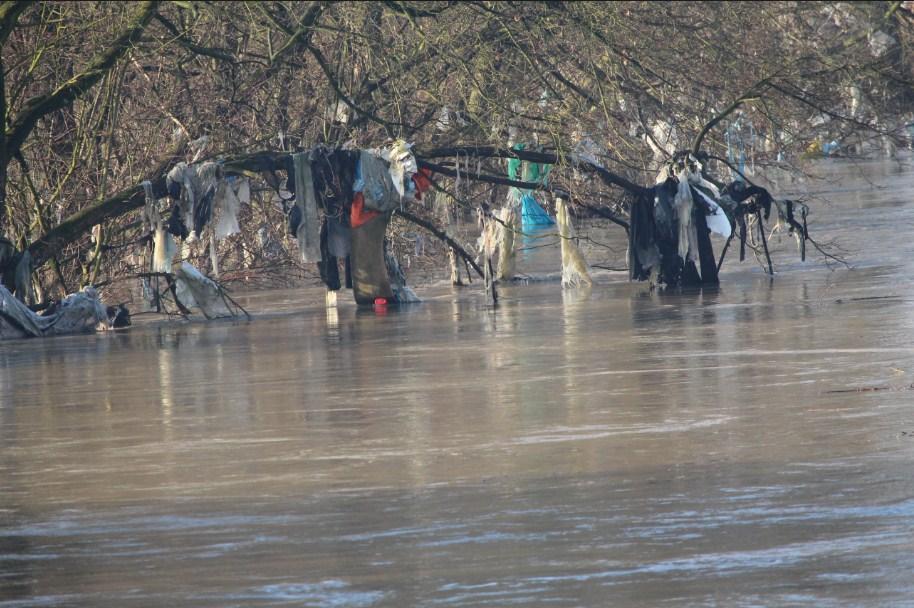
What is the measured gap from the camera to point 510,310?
68.1 ft

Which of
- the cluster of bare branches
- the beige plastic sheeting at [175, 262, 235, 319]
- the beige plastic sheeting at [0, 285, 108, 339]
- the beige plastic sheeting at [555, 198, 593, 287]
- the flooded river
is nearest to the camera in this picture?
the flooded river

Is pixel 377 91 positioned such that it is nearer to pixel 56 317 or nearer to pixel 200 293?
pixel 200 293

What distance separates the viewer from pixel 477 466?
9.77 meters

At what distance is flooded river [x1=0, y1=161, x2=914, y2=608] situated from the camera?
718 centimetres

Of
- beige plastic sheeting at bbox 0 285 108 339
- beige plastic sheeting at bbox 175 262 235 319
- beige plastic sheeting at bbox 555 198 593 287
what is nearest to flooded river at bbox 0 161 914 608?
beige plastic sheeting at bbox 0 285 108 339

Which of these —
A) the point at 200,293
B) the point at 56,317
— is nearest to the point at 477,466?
the point at 56,317

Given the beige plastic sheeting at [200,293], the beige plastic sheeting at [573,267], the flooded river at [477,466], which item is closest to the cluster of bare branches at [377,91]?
the beige plastic sheeting at [573,267]

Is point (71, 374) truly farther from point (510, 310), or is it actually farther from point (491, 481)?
point (491, 481)

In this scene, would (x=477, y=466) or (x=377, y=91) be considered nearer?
(x=477, y=466)

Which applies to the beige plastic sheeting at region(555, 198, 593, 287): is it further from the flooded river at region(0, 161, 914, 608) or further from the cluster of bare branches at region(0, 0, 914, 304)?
the flooded river at region(0, 161, 914, 608)

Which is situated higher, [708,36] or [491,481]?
[708,36]

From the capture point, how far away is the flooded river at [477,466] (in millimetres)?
7180

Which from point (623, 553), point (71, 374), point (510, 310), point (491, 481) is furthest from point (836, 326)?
point (623, 553)

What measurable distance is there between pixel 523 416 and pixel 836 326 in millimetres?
5756
